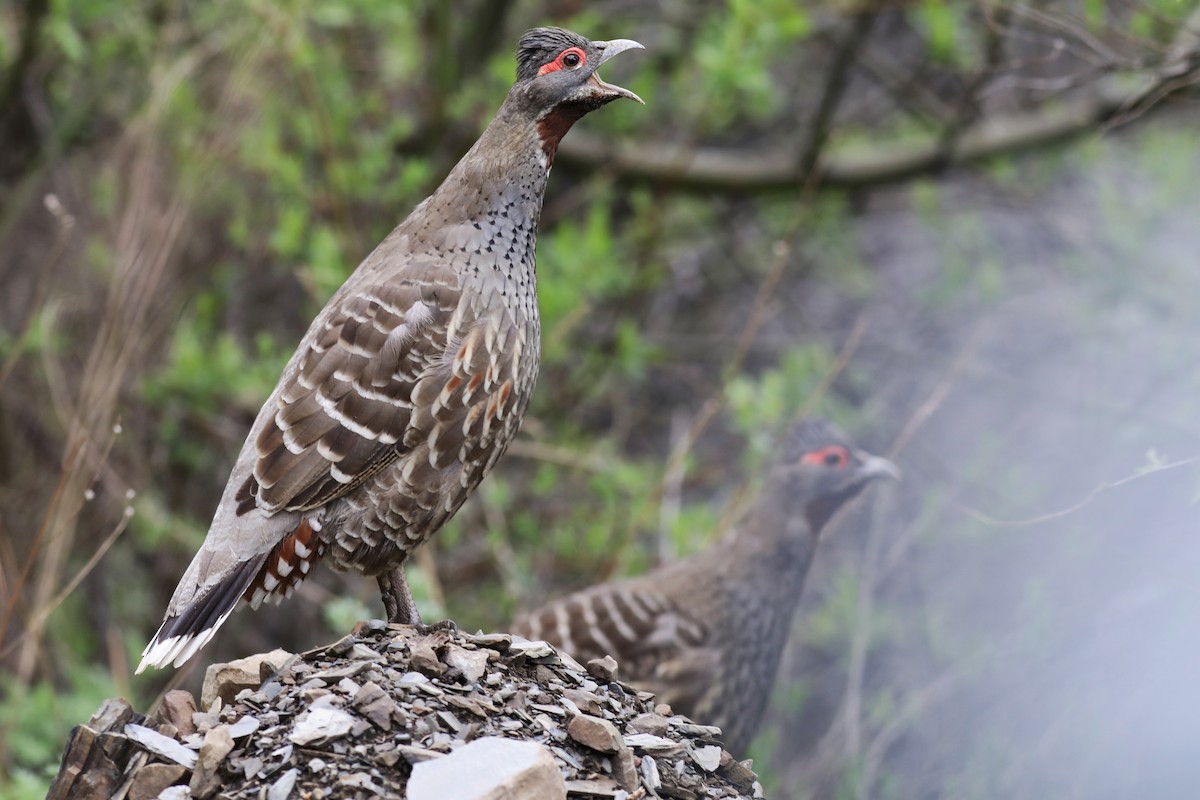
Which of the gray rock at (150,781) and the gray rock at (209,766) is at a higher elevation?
the gray rock at (209,766)

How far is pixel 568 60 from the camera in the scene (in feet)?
12.8

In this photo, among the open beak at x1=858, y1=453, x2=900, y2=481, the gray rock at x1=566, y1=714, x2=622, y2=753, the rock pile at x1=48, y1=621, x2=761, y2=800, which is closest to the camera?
the rock pile at x1=48, y1=621, x2=761, y2=800

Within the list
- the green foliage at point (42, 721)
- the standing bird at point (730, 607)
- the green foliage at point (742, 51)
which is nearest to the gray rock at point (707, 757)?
the standing bird at point (730, 607)

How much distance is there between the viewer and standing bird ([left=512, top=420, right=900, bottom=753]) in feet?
16.2

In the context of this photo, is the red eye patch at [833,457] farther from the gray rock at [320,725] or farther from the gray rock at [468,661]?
the gray rock at [320,725]

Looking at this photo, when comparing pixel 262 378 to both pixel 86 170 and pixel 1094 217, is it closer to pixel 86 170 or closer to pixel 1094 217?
pixel 86 170

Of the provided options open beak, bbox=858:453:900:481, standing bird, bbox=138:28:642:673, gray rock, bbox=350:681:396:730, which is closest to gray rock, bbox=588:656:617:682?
standing bird, bbox=138:28:642:673

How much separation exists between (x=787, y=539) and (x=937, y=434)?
93.7 inches

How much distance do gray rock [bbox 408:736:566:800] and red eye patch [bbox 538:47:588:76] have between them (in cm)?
199

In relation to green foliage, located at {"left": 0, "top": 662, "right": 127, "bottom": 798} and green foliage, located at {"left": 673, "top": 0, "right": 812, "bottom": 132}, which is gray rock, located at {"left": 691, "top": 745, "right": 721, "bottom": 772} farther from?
green foliage, located at {"left": 673, "top": 0, "right": 812, "bottom": 132}

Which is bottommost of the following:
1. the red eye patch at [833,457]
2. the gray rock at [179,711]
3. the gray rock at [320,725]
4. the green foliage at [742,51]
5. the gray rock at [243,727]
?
the gray rock at [179,711]

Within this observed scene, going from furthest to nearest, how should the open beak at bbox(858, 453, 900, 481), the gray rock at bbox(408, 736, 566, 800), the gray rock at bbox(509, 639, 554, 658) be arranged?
→ the open beak at bbox(858, 453, 900, 481)
the gray rock at bbox(509, 639, 554, 658)
the gray rock at bbox(408, 736, 566, 800)

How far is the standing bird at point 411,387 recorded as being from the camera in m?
3.73

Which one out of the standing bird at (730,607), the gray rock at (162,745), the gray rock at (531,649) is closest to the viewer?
the gray rock at (162,745)
